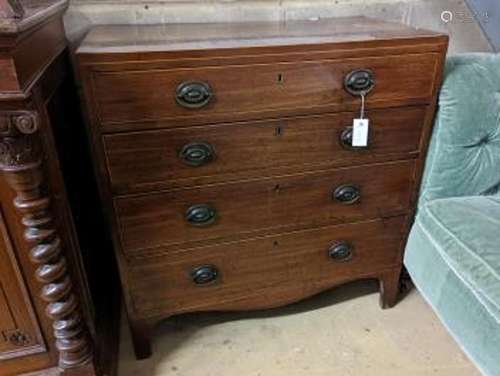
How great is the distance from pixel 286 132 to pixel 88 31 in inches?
24.9

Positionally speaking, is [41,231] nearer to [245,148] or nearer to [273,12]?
[245,148]

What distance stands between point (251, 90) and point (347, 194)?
43cm

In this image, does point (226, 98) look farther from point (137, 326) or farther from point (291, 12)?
point (137, 326)

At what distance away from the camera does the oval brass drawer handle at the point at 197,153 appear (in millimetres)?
1047

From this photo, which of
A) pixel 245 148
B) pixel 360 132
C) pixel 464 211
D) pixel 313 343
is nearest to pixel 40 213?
pixel 245 148

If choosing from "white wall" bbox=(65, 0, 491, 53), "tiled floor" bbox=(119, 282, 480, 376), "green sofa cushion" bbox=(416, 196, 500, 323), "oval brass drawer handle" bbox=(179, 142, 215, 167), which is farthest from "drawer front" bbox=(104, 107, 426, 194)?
"tiled floor" bbox=(119, 282, 480, 376)

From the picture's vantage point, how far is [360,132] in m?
1.12

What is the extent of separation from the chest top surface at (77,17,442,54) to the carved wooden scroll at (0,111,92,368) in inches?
9.6

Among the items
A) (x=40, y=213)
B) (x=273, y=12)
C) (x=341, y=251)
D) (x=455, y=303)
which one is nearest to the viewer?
(x=40, y=213)

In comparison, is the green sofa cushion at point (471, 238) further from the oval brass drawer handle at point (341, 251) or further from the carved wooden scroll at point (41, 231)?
the carved wooden scroll at point (41, 231)

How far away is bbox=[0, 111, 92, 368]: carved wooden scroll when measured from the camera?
0.78 meters

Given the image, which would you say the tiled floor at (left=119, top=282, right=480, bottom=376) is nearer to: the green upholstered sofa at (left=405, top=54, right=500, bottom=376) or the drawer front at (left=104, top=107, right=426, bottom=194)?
the green upholstered sofa at (left=405, top=54, right=500, bottom=376)

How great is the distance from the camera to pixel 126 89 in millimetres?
949

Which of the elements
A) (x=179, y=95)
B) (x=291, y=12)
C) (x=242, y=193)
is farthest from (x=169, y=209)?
(x=291, y=12)
